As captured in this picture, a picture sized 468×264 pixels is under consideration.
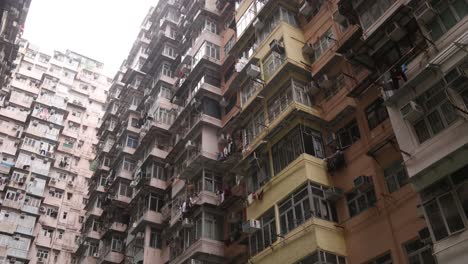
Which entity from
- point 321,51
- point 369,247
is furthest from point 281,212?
point 321,51

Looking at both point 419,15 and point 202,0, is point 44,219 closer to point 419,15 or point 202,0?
point 202,0

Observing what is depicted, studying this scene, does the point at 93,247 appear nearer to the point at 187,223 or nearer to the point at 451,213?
the point at 187,223

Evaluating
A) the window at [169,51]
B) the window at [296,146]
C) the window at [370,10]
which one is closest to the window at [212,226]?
the window at [296,146]

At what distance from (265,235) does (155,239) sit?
13.0m

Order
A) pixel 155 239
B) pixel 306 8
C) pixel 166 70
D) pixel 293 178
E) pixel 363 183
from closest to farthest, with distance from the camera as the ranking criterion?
pixel 363 183 → pixel 293 178 → pixel 306 8 → pixel 155 239 → pixel 166 70

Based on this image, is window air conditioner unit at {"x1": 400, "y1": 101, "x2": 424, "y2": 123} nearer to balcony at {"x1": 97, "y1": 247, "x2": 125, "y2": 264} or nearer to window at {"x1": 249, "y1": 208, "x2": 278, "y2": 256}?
window at {"x1": 249, "y1": 208, "x2": 278, "y2": 256}

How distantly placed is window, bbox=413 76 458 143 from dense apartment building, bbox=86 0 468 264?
0.04m

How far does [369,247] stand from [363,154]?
3726 mm

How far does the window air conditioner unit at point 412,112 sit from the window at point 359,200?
369cm

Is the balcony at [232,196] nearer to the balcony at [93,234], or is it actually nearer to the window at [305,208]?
the window at [305,208]

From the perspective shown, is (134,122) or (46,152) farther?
(46,152)

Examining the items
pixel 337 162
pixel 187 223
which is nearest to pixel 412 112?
pixel 337 162

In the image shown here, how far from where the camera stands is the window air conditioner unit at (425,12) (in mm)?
14859

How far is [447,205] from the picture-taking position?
12820 millimetres
